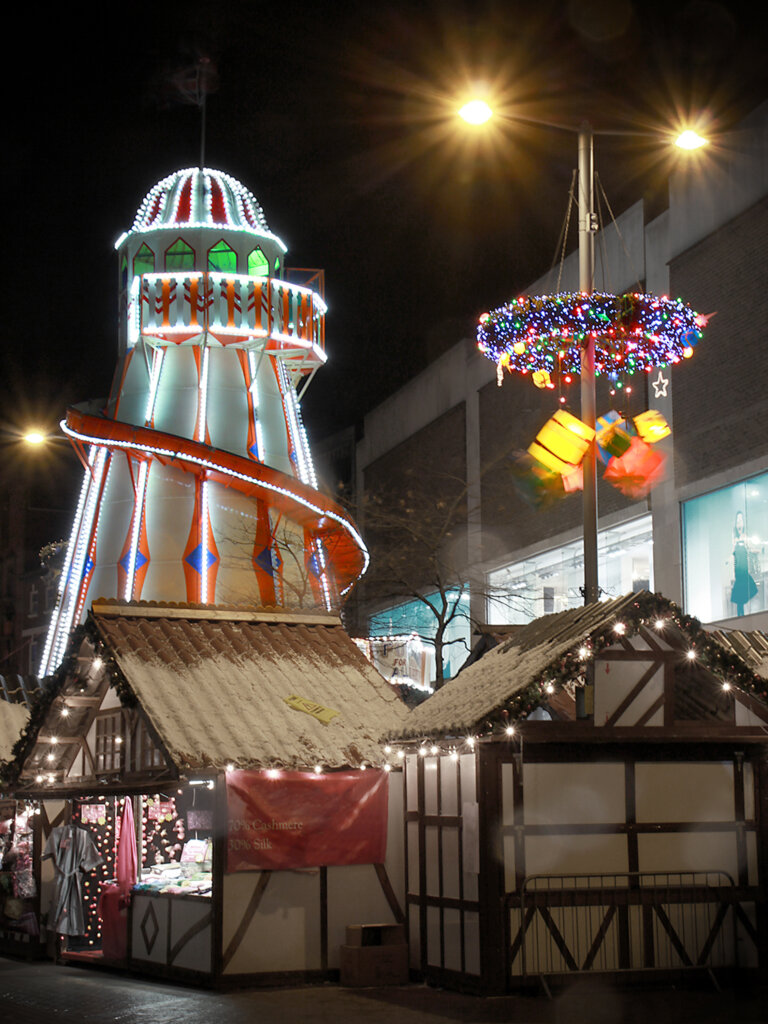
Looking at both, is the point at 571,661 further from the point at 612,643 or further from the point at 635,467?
the point at 635,467

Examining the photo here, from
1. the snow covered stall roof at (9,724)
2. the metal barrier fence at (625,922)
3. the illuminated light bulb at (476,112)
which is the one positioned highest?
the illuminated light bulb at (476,112)

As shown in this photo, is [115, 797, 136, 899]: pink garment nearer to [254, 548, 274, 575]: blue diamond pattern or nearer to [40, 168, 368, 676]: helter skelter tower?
[40, 168, 368, 676]: helter skelter tower

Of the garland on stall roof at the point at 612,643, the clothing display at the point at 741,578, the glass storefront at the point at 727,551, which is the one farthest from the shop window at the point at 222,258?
the garland on stall roof at the point at 612,643

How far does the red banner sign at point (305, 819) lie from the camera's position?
1563 cm

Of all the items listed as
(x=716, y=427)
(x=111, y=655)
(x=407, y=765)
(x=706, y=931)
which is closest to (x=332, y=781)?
(x=407, y=765)

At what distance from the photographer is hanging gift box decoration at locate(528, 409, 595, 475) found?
14.7m

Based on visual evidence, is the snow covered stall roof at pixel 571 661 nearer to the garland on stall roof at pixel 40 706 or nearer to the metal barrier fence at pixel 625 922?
the metal barrier fence at pixel 625 922

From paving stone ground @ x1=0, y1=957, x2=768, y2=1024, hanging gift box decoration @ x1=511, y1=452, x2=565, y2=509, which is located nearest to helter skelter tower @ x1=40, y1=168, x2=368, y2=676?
paving stone ground @ x1=0, y1=957, x2=768, y2=1024

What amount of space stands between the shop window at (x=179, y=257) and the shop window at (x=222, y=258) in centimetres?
41

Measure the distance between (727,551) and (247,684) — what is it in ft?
50.6

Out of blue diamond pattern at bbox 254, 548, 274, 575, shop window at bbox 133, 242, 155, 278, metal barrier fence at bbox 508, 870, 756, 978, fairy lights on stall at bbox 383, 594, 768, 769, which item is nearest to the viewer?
fairy lights on stall at bbox 383, 594, 768, 769

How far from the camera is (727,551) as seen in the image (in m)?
29.7

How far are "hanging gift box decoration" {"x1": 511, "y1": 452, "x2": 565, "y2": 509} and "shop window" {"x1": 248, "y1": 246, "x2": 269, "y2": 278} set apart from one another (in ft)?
48.8

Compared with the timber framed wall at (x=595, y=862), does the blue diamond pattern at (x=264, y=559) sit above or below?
above
